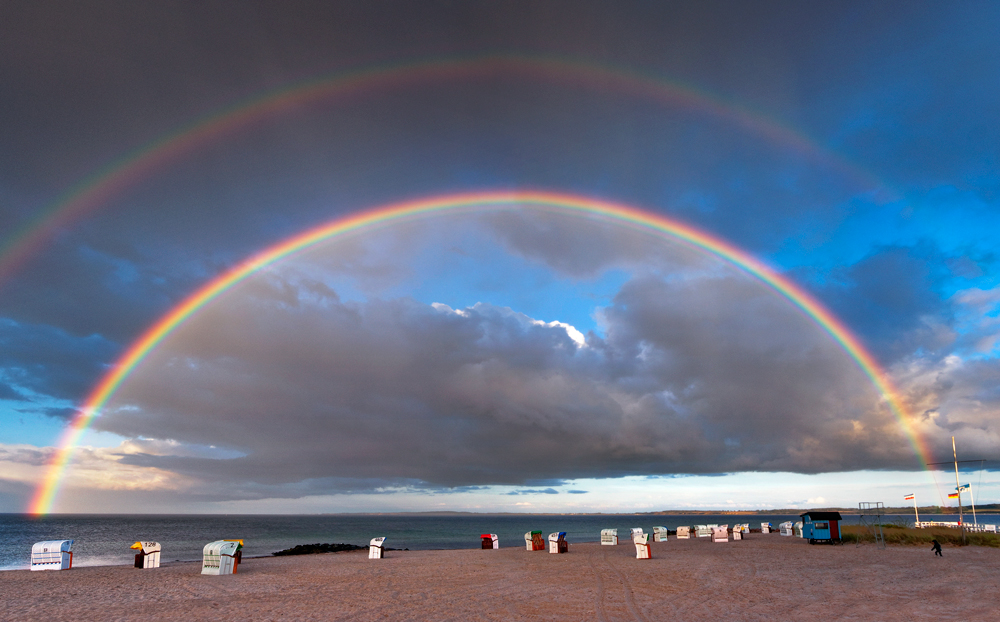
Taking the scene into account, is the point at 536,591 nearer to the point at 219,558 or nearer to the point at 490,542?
the point at 219,558

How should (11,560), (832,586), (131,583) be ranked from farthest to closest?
(11,560), (131,583), (832,586)

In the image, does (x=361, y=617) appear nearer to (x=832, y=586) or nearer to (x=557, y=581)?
(x=557, y=581)

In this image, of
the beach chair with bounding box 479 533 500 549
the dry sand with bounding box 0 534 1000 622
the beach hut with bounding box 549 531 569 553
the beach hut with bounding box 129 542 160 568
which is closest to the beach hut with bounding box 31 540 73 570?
the dry sand with bounding box 0 534 1000 622

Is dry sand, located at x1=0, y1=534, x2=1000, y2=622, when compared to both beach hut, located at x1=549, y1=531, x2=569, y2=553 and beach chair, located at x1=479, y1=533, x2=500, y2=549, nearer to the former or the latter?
beach hut, located at x1=549, y1=531, x2=569, y2=553

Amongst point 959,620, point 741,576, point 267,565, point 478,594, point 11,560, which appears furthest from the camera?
point 11,560

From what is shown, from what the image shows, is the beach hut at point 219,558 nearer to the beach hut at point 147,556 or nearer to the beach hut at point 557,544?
the beach hut at point 147,556

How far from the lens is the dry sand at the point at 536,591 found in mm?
15016

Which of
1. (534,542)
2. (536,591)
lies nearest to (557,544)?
(534,542)

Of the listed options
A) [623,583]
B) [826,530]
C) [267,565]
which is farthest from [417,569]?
[826,530]

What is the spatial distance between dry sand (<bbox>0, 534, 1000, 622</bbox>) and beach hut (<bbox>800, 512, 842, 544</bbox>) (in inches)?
442

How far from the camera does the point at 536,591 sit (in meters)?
19.1

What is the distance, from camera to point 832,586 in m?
19.8

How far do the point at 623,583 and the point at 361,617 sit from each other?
10363 mm

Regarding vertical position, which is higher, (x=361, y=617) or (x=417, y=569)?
(x=361, y=617)
